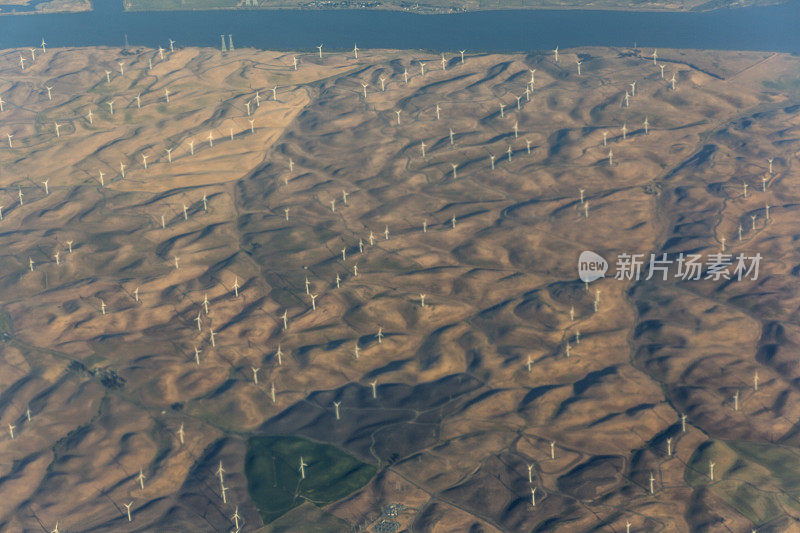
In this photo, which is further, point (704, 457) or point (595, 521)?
point (704, 457)

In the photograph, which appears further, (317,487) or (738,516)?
(317,487)

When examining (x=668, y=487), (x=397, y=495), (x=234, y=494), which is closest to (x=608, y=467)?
(x=668, y=487)

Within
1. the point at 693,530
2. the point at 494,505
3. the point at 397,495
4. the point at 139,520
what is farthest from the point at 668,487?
the point at 139,520

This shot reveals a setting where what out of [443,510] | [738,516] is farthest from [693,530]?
[443,510]

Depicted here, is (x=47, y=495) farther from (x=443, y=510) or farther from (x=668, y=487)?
(x=668, y=487)

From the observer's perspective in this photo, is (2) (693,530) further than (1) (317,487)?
No

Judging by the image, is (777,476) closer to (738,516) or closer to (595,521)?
(738,516)

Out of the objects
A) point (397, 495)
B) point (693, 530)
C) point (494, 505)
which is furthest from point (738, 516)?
point (397, 495)

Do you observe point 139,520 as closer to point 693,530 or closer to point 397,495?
point 397,495
